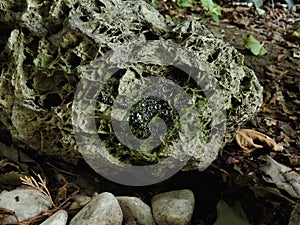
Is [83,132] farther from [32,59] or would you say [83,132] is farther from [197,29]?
[197,29]

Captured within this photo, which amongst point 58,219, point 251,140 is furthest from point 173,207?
point 251,140

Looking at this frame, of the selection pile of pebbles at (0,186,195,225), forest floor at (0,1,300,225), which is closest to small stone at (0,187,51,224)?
pile of pebbles at (0,186,195,225)

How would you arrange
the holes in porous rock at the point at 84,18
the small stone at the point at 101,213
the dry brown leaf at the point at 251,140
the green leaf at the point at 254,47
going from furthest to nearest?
the green leaf at the point at 254,47 → the dry brown leaf at the point at 251,140 → the holes in porous rock at the point at 84,18 → the small stone at the point at 101,213

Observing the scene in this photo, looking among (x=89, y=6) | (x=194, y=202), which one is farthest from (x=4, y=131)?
(x=194, y=202)

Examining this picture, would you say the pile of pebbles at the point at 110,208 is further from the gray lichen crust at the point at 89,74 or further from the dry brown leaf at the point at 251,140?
the dry brown leaf at the point at 251,140

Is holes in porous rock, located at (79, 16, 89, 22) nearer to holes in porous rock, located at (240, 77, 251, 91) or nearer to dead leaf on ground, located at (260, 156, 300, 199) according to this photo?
holes in porous rock, located at (240, 77, 251, 91)

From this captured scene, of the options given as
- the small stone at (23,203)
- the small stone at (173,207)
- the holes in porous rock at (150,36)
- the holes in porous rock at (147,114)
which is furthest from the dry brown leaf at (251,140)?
the small stone at (23,203)

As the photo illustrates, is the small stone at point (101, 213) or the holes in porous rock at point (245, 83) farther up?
the holes in porous rock at point (245, 83)
